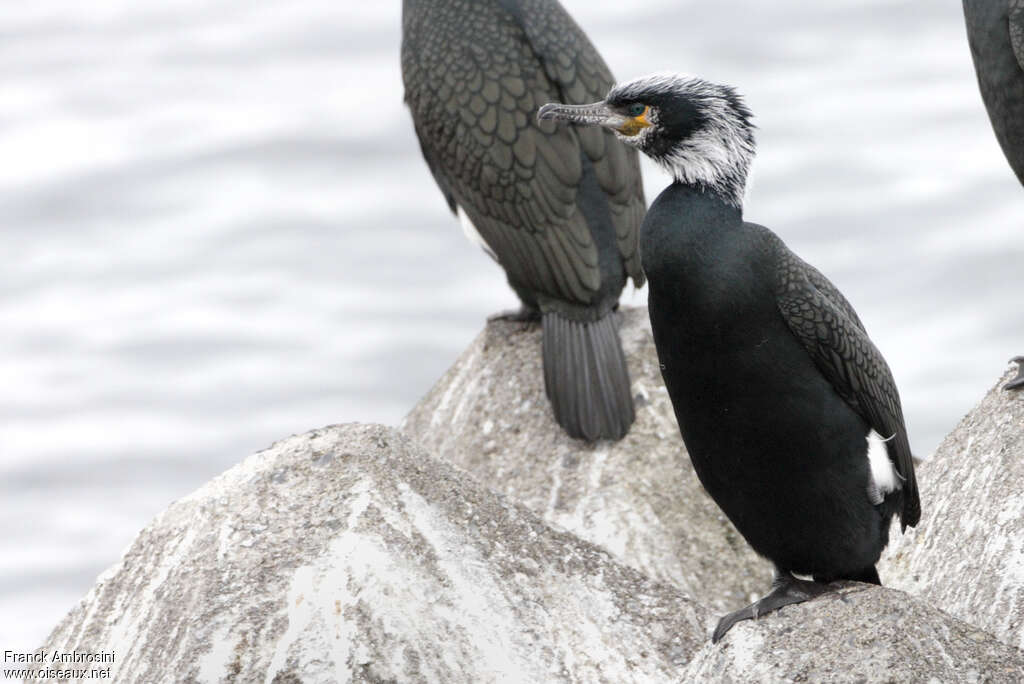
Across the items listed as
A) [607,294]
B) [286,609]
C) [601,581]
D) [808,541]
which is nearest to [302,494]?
[286,609]

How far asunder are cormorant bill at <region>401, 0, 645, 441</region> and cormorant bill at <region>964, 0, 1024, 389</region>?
1777mm

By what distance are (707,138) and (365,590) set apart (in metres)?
1.45

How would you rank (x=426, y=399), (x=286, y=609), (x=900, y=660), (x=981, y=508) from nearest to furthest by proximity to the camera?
(x=900, y=660), (x=286, y=609), (x=981, y=508), (x=426, y=399)

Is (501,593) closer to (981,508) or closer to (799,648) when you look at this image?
(799,648)

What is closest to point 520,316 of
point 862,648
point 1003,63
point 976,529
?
point 1003,63

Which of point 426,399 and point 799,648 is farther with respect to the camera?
point 426,399

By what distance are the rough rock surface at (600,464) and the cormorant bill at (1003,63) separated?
1.68 metres

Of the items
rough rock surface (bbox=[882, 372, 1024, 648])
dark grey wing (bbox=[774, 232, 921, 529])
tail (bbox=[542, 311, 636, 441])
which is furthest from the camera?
tail (bbox=[542, 311, 636, 441])

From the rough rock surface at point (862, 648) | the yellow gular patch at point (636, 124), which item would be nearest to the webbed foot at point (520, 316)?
the yellow gular patch at point (636, 124)

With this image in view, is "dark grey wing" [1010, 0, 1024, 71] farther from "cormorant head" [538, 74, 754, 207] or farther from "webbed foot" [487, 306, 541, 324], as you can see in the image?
"webbed foot" [487, 306, 541, 324]

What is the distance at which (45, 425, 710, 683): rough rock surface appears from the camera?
445 cm

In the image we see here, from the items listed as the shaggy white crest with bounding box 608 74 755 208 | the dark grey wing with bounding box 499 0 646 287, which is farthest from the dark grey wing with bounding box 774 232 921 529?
the dark grey wing with bounding box 499 0 646 287

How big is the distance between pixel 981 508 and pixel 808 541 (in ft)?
2.72

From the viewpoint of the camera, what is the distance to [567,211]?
711 cm
